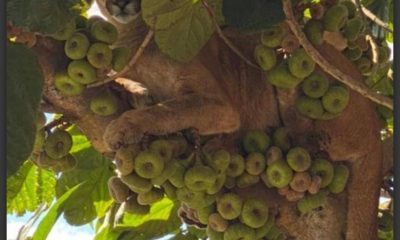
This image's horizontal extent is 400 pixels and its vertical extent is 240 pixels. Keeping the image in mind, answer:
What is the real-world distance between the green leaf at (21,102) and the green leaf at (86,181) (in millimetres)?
1187

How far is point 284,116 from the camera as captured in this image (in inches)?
80.7

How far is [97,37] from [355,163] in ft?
2.50

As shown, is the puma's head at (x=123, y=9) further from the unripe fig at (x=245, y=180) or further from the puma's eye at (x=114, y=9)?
the unripe fig at (x=245, y=180)

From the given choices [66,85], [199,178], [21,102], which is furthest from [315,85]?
[21,102]

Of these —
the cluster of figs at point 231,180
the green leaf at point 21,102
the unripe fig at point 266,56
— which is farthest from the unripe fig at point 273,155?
the green leaf at point 21,102

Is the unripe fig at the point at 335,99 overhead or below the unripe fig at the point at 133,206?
overhead

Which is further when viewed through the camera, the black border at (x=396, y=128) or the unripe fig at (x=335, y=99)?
the unripe fig at (x=335, y=99)

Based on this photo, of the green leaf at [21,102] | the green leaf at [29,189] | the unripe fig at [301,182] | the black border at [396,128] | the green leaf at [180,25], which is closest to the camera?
the black border at [396,128]

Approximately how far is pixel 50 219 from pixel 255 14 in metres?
1.31

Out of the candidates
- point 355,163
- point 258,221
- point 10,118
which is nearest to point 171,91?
point 258,221

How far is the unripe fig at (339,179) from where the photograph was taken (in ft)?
6.66

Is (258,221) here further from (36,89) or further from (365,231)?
(36,89)

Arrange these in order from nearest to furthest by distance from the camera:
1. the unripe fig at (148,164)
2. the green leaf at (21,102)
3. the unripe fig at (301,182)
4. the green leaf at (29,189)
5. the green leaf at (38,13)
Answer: the green leaf at (21,102) → the green leaf at (38,13) → the unripe fig at (148,164) → the unripe fig at (301,182) → the green leaf at (29,189)

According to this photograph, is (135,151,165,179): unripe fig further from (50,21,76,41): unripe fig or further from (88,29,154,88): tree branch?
(50,21,76,41): unripe fig
